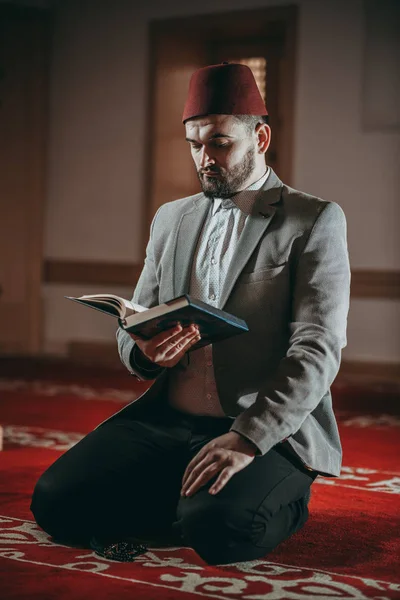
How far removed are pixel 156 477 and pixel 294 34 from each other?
443 cm

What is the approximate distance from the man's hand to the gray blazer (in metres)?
0.12

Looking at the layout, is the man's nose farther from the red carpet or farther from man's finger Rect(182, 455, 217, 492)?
the red carpet

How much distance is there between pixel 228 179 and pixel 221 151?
0.26 ft

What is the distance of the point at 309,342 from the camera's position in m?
2.18

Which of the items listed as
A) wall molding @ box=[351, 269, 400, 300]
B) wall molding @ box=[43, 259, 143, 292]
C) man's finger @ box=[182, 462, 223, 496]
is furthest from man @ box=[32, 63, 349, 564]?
wall molding @ box=[43, 259, 143, 292]

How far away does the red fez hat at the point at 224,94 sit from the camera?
7.72 feet

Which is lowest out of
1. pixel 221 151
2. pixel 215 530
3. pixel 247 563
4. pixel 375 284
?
pixel 247 563

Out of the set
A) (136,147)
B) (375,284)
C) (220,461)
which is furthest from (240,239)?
(136,147)

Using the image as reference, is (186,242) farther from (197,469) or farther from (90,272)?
(90,272)

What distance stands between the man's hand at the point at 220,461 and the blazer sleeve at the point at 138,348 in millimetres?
362

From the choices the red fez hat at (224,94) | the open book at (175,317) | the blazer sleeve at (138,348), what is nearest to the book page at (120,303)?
the open book at (175,317)

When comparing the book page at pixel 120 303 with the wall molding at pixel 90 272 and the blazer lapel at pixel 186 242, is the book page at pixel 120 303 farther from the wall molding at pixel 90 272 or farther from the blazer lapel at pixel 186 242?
the wall molding at pixel 90 272

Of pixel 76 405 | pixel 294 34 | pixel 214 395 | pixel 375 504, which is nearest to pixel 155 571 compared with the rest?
pixel 214 395

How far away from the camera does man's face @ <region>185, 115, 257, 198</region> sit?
7.66ft
